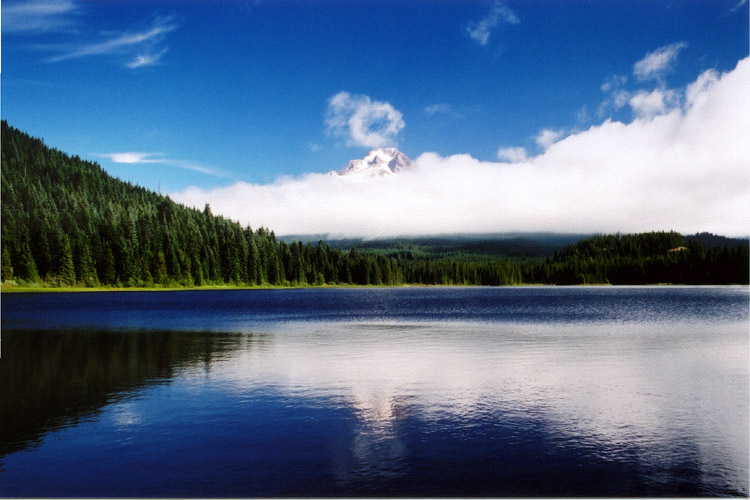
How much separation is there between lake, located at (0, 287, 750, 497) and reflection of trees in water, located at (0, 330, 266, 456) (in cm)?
18

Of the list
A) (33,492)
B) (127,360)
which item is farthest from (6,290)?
(33,492)

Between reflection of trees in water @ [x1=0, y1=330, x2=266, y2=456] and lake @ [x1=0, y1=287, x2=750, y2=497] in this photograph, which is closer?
lake @ [x1=0, y1=287, x2=750, y2=497]

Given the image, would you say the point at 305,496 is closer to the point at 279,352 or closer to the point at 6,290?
the point at 279,352

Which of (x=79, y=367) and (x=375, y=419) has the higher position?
(x=375, y=419)

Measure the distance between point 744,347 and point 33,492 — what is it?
177ft

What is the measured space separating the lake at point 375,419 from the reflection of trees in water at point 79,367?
179mm

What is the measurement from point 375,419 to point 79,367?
84.5 ft

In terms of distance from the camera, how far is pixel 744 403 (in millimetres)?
28672

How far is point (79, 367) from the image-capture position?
40594 millimetres

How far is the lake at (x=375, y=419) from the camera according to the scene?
18.4m

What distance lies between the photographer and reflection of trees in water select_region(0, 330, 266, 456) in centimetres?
2658

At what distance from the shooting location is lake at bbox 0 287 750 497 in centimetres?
1841

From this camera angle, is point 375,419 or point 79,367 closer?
point 375,419

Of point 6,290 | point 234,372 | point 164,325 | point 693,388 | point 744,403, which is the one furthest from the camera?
point 6,290
